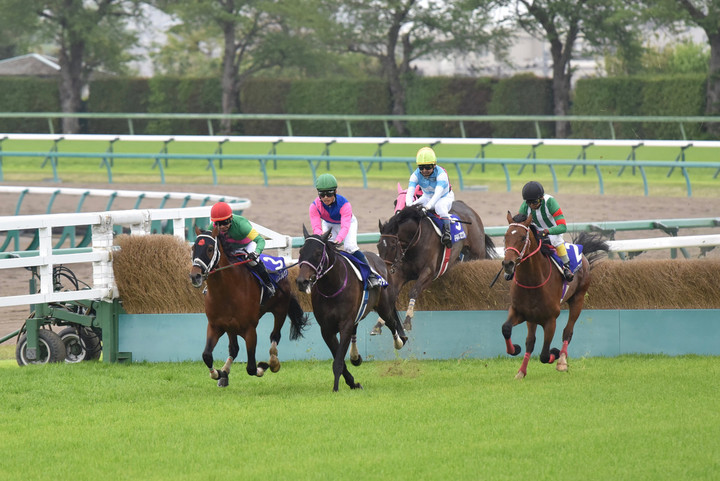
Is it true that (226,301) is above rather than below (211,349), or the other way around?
above

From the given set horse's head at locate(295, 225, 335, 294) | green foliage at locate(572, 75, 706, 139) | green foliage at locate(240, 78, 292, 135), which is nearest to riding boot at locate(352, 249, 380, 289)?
horse's head at locate(295, 225, 335, 294)

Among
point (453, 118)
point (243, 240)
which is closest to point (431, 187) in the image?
point (243, 240)

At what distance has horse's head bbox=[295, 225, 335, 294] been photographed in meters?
8.20

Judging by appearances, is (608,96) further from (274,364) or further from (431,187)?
(274,364)

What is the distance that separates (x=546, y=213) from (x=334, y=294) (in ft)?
6.33

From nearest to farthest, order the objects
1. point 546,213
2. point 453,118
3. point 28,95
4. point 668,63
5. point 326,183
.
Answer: point 326,183
point 546,213
point 453,118
point 28,95
point 668,63

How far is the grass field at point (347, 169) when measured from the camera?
2102cm

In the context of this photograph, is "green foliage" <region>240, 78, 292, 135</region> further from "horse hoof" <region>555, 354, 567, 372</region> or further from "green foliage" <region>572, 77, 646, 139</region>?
"horse hoof" <region>555, 354, 567, 372</region>

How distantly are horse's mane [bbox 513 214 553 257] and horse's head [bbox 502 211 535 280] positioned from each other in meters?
0.02

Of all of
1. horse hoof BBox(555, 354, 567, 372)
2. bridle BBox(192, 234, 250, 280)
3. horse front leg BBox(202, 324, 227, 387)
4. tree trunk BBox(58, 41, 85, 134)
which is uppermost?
tree trunk BBox(58, 41, 85, 134)

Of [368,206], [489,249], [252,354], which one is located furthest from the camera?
[368,206]

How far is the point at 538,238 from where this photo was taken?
911 centimetres

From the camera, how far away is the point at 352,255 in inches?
355

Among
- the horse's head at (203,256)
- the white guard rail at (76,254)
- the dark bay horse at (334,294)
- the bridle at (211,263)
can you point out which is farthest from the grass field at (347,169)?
the horse's head at (203,256)
